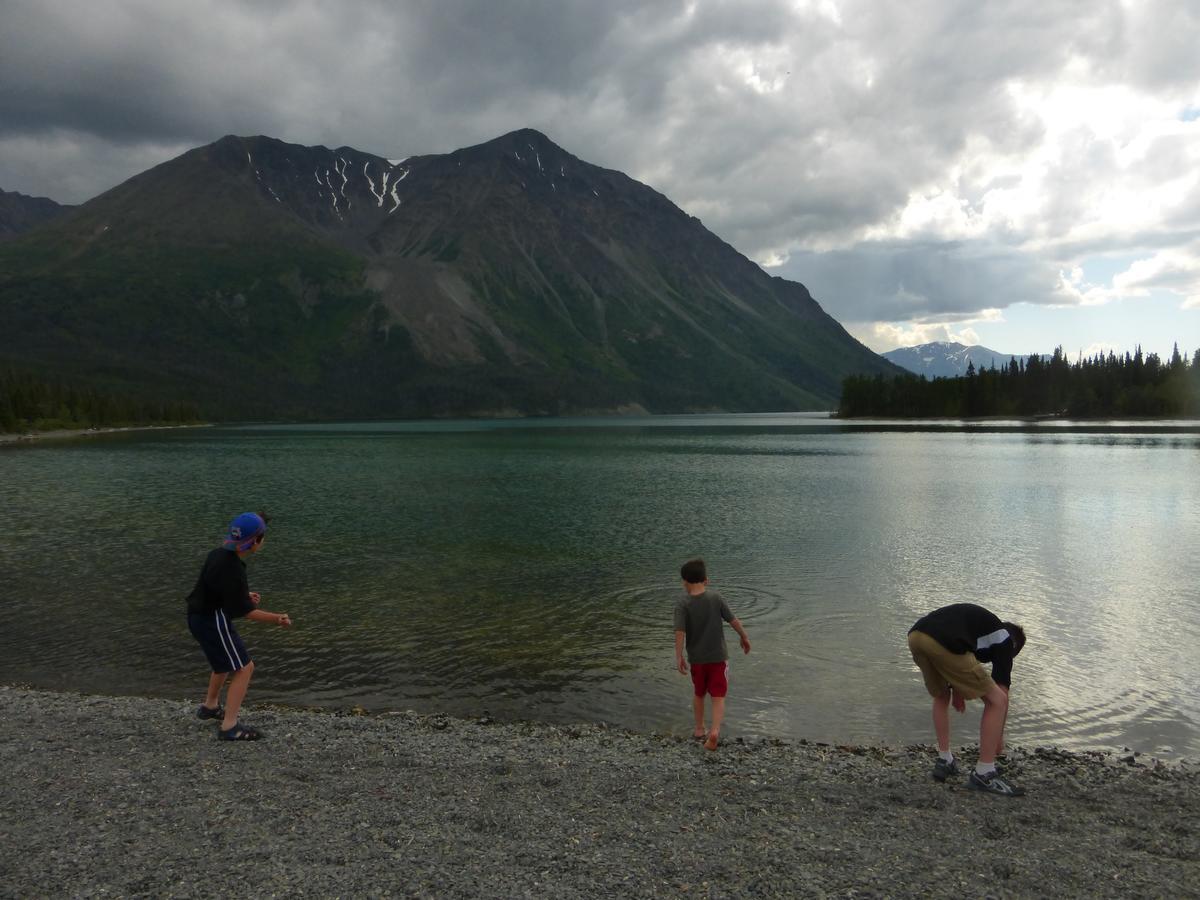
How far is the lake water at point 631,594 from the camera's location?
17719 mm

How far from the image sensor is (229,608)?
13.2m

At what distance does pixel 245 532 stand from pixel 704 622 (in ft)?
26.5

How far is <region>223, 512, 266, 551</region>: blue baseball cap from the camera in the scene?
13.0 metres

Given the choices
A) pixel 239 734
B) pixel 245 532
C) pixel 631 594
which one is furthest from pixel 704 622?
pixel 631 594

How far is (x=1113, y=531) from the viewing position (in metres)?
42.4

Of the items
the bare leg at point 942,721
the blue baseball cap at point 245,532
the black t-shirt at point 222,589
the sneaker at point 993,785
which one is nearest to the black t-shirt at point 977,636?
the bare leg at point 942,721

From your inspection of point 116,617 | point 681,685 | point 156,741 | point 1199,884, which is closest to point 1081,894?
point 1199,884

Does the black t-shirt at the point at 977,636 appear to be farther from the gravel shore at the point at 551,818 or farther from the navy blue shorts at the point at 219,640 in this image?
the navy blue shorts at the point at 219,640

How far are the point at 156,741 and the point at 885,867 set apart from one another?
40.0 ft

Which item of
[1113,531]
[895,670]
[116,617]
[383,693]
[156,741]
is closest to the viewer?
[156,741]

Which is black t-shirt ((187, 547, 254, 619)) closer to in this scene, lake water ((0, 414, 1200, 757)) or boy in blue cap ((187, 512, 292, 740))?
boy in blue cap ((187, 512, 292, 740))

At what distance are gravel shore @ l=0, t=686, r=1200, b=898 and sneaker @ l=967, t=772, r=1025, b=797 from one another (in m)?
0.27

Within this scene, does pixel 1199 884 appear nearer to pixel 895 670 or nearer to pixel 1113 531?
pixel 895 670

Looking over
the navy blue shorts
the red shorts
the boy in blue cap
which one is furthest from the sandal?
the red shorts
